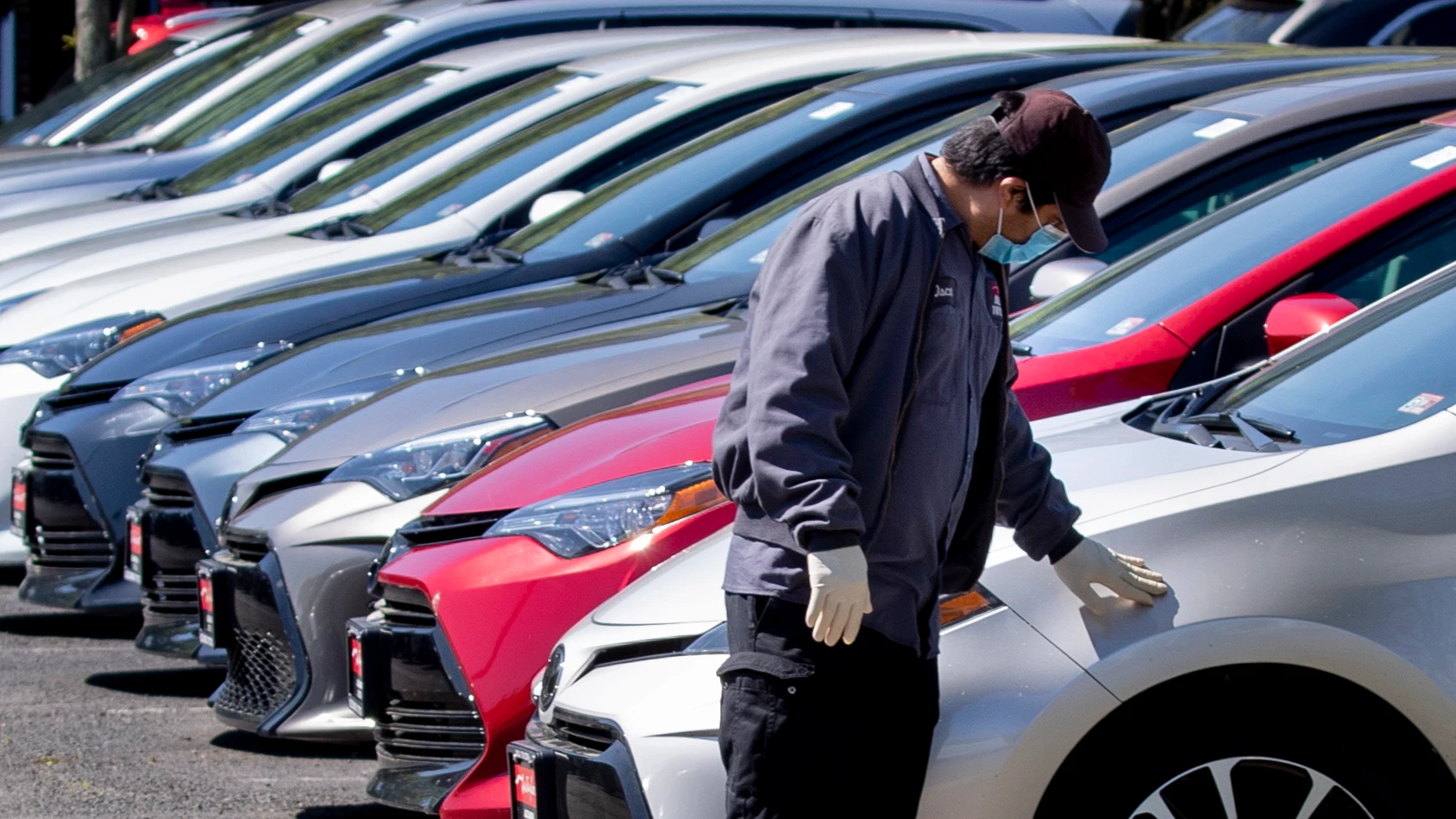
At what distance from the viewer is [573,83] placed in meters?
8.78

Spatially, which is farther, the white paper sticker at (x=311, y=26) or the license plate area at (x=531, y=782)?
the white paper sticker at (x=311, y=26)

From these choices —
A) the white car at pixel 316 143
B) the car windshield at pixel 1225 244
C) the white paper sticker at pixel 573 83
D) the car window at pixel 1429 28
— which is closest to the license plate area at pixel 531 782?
the car windshield at pixel 1225 244

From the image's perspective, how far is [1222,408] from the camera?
3.72m

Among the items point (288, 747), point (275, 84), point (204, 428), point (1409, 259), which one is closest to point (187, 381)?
point (204, 428)

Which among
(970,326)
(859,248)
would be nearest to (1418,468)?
(970,326)

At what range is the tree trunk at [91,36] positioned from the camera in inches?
739

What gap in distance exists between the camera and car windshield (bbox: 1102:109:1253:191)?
5.36 meters

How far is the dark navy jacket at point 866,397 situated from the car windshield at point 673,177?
3.88m

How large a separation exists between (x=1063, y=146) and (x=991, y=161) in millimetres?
103

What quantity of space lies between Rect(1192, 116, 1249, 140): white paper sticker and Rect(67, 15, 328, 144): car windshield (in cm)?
843

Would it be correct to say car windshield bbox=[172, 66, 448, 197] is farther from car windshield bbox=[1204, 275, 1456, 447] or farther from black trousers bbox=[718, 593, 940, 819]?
black trousers bbox=[718, 593, 940, 819]

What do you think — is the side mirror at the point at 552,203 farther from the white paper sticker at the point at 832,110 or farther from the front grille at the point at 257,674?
the front grille at the point at 257,674

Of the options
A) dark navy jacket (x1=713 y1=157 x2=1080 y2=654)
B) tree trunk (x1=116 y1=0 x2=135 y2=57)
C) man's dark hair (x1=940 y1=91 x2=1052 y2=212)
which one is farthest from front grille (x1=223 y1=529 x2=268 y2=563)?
tree trunk (x1=116 y1=0 x2=135 y2=57)

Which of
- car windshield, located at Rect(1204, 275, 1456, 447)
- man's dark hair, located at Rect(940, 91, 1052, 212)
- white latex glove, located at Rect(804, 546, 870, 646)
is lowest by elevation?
car windshield, located at Rect(1204, 275, 1456, 447)
